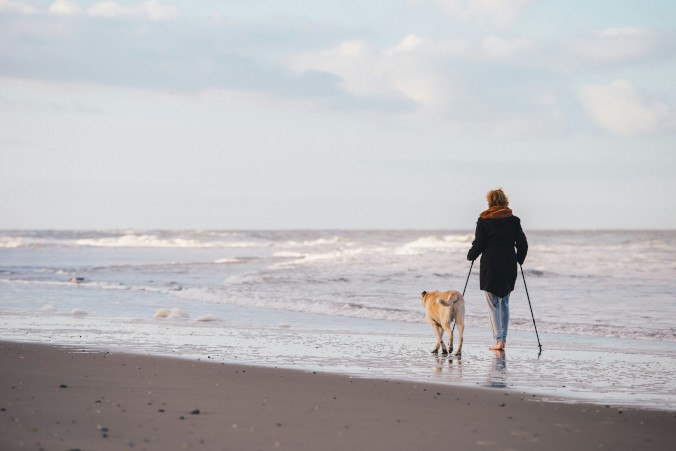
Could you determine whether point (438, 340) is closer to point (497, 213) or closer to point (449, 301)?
point (449, 301)

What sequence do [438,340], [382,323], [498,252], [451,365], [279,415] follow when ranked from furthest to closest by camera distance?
[382,323]
[498,252]
[438,340]
[451,365]
[279,415]

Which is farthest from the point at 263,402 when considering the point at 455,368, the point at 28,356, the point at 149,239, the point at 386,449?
the point at 149,239

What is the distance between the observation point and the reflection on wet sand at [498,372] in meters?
6.07

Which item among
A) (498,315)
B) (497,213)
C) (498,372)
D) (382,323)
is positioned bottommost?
(382,323)

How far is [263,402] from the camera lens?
4969 mm


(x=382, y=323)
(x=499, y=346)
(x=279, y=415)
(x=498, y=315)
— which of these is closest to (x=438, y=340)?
(x=499, y=346)

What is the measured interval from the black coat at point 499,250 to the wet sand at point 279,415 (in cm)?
274

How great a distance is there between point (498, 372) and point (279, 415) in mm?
2830

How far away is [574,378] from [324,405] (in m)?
2.60

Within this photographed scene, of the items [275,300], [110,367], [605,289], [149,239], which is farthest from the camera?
[149,239]

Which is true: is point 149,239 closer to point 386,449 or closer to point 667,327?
point 667,327

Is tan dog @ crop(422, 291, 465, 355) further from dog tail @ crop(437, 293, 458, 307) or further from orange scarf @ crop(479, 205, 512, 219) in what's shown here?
orange scarf @ crop(479, 205, 512, 219)

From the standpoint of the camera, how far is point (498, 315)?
8375 millimetres

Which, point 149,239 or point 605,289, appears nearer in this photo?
point 605,289
